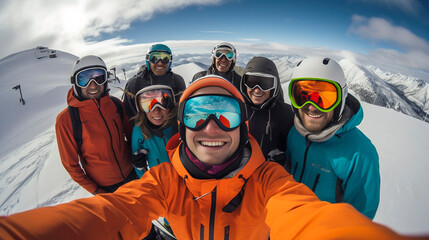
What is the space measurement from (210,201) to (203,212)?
0.11 metres

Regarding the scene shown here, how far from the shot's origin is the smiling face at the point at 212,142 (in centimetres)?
150

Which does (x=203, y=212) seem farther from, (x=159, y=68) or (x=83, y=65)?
(x=159, y=68)

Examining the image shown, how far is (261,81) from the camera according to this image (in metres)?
2.84

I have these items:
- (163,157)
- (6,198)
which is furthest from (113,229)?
(6,198)

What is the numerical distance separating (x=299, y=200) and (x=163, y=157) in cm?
176

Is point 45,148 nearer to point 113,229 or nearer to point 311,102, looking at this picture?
point 113,229

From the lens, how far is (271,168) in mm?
1493

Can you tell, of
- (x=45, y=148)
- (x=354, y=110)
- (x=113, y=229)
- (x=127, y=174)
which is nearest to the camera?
(x=113, y=229)

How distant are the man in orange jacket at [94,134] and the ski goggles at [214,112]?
146 cm

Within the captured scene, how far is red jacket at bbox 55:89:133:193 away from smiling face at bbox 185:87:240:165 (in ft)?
4.85

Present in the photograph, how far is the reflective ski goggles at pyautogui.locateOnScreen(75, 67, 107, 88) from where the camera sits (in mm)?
2609

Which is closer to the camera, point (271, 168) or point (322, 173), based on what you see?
point (271, 168)

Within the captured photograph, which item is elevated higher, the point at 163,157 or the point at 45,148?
the point at 163,157

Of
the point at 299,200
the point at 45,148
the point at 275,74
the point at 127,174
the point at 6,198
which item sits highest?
the point at 275,74
